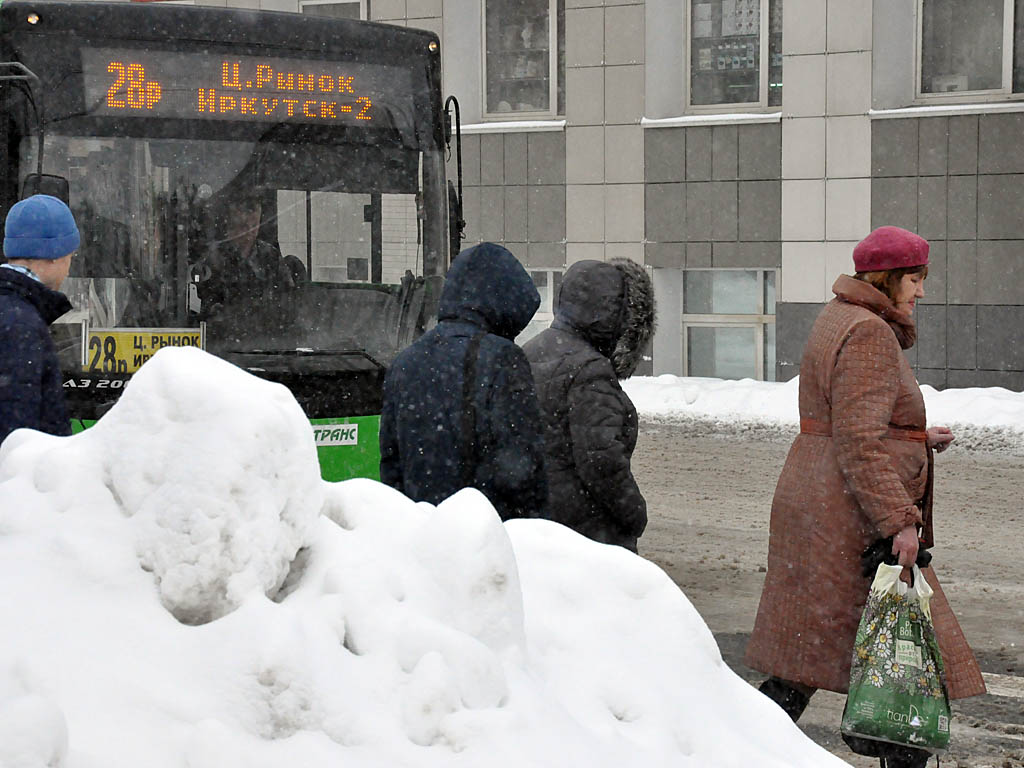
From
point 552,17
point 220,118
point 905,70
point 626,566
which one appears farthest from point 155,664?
point 552,17

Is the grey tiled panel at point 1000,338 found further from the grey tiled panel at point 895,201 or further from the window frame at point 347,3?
the window frame at point 347,3

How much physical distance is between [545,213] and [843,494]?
14.5m

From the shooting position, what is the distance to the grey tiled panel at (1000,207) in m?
16.1

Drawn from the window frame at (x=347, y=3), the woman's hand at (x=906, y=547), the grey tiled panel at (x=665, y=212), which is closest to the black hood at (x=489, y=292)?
the woman's hand at (x=906, y=547)

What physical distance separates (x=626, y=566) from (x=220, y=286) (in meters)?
3.99

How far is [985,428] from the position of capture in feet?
45.8

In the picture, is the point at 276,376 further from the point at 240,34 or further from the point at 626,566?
the point at 626,566

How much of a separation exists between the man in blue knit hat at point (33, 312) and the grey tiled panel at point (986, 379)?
521 inches

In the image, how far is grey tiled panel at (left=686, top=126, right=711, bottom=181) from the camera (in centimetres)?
1784

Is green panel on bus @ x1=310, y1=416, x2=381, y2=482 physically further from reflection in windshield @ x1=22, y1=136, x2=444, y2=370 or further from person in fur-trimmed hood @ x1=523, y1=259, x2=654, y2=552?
person in fur-trimmed hood @ x1=523, y1=259, x2=654, y2=552

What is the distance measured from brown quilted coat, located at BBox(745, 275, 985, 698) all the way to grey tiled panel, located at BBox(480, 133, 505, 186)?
14572mm

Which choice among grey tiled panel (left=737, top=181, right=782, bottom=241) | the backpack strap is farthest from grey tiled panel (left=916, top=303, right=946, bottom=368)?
the backpack strap

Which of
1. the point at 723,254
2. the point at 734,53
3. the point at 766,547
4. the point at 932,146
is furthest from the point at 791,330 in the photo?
the point at 766,547

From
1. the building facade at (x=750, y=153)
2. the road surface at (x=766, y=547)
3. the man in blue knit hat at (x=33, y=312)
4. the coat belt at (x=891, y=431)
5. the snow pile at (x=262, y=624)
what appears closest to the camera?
the snow pile at (x=262, y=624)
